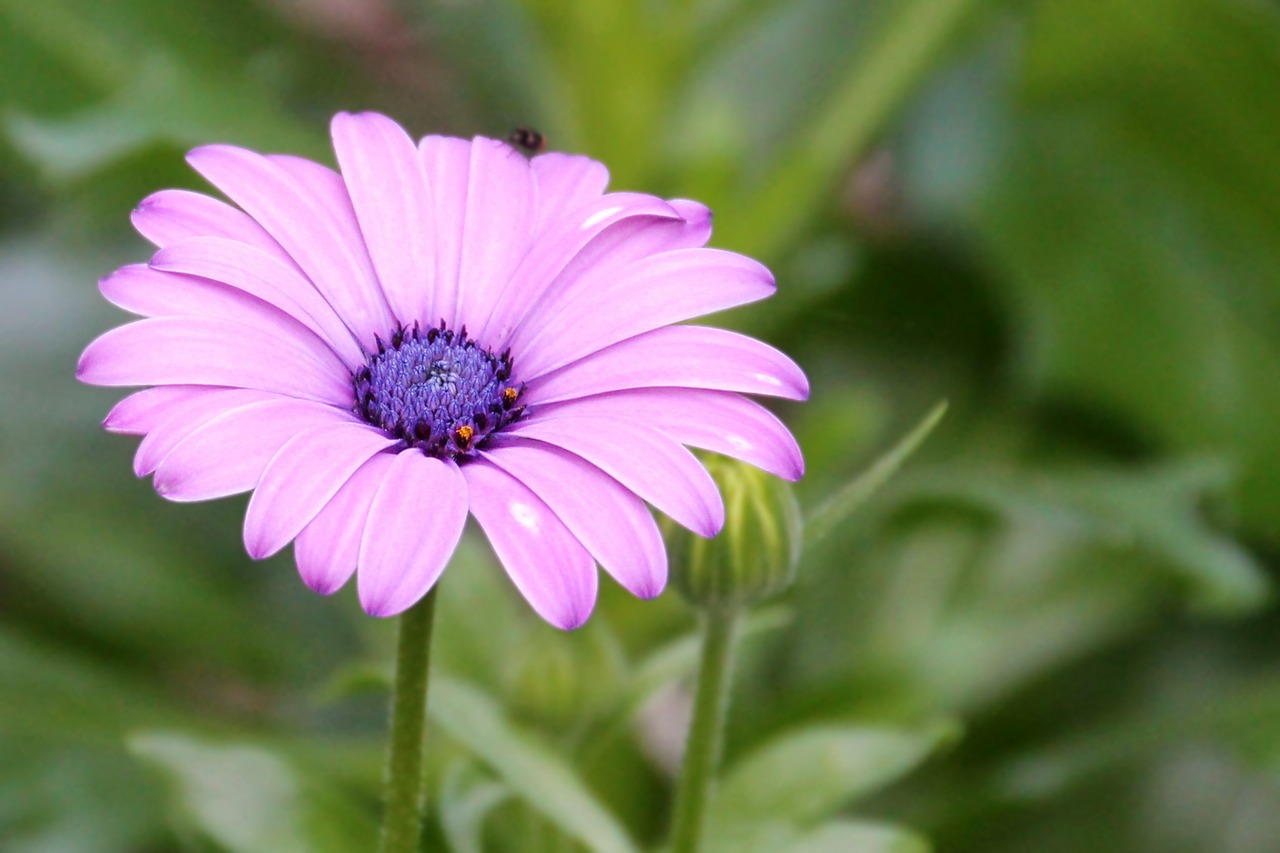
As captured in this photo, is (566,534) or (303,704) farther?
(303,704)

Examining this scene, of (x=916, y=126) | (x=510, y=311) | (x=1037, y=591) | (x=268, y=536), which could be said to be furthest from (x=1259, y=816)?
(x=268, y=536)

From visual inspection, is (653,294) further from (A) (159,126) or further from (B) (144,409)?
(A) (159,126)

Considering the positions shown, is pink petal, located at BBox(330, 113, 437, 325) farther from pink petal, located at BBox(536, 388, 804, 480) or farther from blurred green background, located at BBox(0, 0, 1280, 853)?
blurred green background, located at BBox(0, 0, 1280, 853)

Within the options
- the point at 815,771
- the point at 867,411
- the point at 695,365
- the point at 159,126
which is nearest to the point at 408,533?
the point at 695,365

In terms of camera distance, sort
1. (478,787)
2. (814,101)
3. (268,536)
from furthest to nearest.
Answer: (814,101)
(478,787)
(268,536)

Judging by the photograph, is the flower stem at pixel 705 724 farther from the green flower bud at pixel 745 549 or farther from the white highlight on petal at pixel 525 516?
the white highlight on petal at pixel 525 516

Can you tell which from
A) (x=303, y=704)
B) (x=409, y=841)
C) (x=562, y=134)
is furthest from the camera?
(x=303, y=704)

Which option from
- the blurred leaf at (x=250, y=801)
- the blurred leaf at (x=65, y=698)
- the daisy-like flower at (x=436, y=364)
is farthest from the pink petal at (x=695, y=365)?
the blurred leaf at (x=65, y=698)

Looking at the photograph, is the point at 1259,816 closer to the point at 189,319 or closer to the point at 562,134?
the point at 562,134
